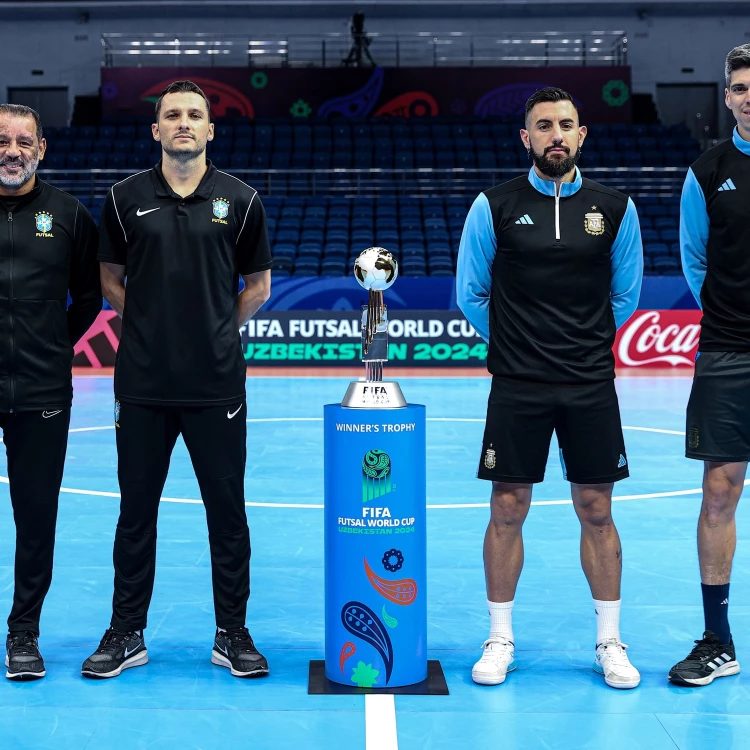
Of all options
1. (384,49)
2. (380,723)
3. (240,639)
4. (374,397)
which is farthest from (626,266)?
(384,49)

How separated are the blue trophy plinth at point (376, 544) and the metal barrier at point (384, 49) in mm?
23392

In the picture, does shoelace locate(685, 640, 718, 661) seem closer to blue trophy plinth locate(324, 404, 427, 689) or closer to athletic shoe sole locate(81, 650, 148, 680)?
blue trophy plinth locate(324, 404, 427, 689)

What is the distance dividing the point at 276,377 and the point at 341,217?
19.5 ft

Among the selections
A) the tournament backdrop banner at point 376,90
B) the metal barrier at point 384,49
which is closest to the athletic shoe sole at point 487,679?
the tournament backdrop banner at point 376,90

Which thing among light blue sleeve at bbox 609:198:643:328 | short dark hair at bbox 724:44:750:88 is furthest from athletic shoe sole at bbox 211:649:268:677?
short dark hair at bbox 724:44:750:88

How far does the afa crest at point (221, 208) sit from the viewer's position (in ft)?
12.4

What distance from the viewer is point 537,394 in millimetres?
3787

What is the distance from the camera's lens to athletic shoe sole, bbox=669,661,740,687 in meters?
3.69

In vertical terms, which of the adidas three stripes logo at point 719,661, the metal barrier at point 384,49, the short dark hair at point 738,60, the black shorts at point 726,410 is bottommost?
the adidas three stripes logo at point 719,661

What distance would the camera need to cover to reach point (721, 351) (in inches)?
152

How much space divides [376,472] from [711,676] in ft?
4.77

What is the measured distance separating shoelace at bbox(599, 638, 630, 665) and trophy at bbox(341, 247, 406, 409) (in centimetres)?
119

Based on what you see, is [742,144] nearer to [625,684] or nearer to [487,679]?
[625,684]

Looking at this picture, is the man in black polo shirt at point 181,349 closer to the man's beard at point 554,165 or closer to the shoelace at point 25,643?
the shoelace at point 25,643
